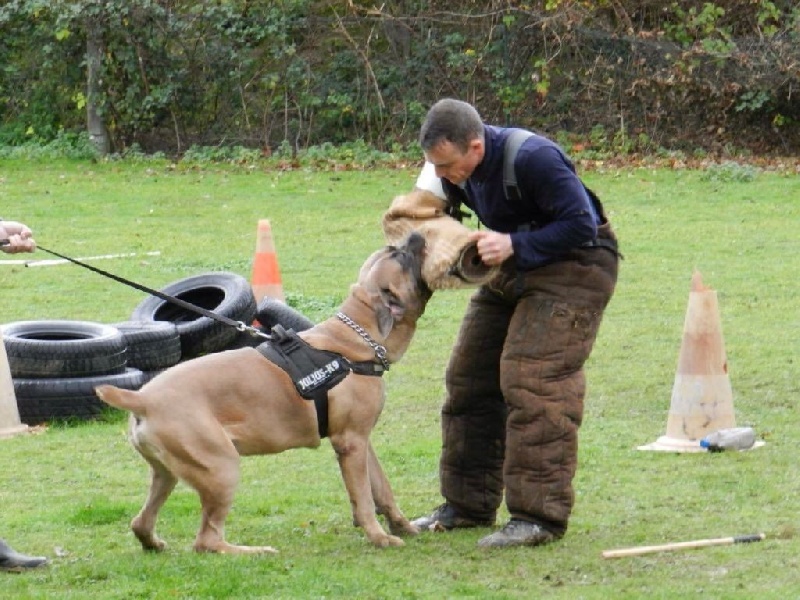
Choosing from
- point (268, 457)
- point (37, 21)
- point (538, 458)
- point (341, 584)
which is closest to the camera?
point (341, 584)

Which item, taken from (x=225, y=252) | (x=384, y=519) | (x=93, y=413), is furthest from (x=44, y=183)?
(x=384, y=519)

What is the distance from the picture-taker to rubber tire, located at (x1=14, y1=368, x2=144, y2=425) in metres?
9.05

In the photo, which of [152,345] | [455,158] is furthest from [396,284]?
[152,345]

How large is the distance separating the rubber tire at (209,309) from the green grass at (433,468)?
107 cm

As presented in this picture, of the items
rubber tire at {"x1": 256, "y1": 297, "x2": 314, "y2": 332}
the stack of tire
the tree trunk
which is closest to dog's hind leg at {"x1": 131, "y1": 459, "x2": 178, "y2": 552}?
the stack of tire

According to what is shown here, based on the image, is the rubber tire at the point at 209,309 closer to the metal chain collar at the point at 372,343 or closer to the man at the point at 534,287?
the metal chain collar at the point at 372,343

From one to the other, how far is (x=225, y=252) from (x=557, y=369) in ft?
32.9

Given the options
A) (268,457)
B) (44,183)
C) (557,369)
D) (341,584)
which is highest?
(557,369)

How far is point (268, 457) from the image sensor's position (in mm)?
8070

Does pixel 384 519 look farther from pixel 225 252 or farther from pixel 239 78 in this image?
pixel 239 78

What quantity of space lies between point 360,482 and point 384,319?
2.28 feet

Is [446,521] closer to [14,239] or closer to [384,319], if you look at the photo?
[384,319]

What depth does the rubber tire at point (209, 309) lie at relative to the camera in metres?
9.98

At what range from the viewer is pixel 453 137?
19.2ft
